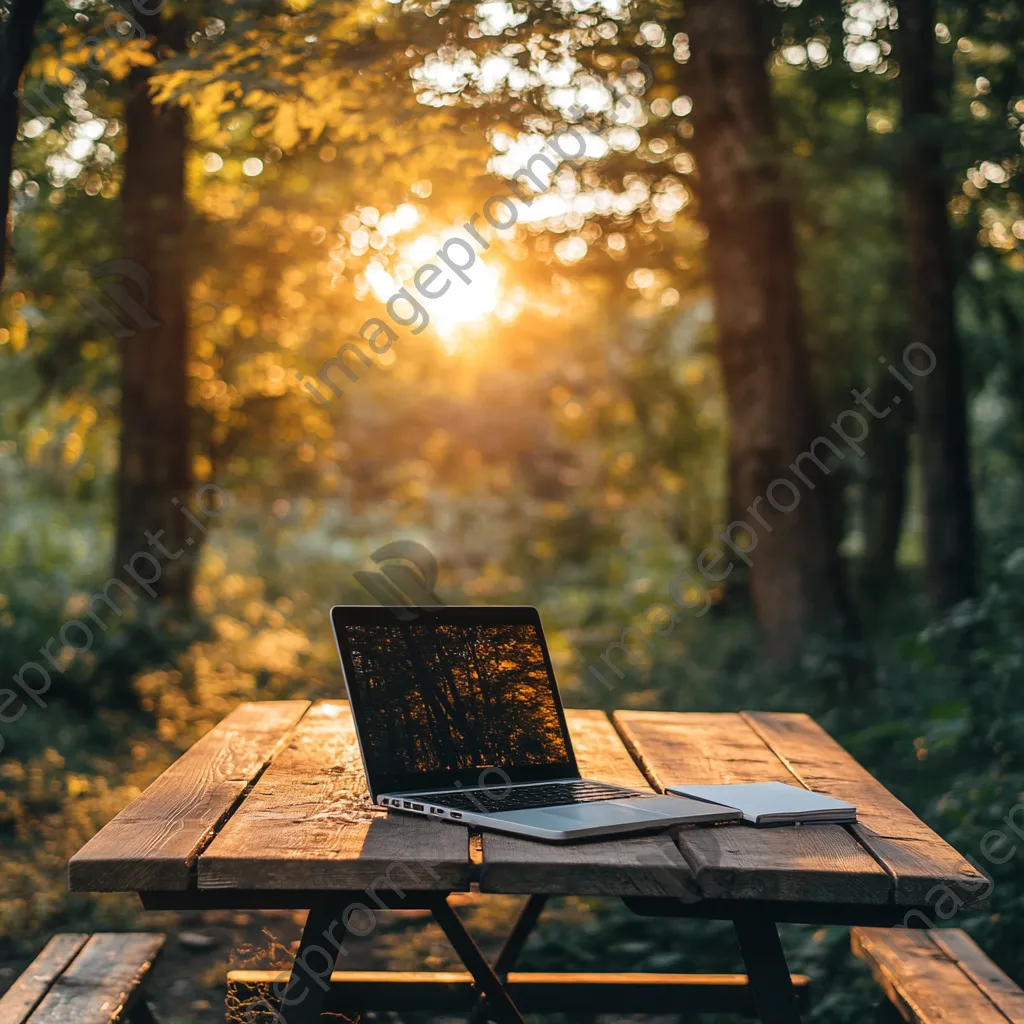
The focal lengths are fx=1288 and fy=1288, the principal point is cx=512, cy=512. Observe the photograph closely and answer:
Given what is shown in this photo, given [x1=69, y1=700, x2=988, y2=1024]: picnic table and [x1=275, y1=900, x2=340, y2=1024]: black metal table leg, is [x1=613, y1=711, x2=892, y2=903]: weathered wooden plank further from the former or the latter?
[x1=275, y1=900, x2=340, y2=1024]: black metal table leg

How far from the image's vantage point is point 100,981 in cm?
342

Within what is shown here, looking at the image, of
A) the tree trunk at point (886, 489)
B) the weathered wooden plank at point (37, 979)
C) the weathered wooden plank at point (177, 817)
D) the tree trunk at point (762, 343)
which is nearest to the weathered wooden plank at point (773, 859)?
the weathered wooden plank at point (177, 817)

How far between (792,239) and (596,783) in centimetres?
732

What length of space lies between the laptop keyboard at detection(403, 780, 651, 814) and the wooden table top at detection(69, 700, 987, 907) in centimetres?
8

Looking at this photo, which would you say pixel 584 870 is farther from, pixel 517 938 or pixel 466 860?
pixel 517 938

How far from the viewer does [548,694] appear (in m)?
3.04

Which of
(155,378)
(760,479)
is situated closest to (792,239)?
(760,479)

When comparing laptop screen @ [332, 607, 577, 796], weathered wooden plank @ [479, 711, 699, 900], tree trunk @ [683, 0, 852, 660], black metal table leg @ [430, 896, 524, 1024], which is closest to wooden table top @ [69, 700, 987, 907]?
weathered wooden plank @ [479, 711, 699, 900]

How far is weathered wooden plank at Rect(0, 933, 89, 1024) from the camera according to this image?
A: 3.15m

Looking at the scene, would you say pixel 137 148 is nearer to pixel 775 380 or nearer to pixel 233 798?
pixel 775 380

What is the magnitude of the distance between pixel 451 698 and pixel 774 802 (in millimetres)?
728

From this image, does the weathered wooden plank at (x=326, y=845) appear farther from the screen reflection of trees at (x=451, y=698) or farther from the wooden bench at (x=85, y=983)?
the wooden bench at (x=85, y=983)

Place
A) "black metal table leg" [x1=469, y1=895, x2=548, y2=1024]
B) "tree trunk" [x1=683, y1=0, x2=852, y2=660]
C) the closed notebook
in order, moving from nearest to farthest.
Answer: the closed notebook → "black metal table leg" [x1=469, y1=895, x2=548, y2=1024] → "tree trunk" [x1=683, y1=0, x2=852, y2=660]

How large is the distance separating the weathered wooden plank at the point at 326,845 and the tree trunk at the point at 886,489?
35.0ft
